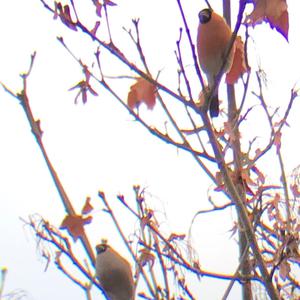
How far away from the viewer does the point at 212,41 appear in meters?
2.02

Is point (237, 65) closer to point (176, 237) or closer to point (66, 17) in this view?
point (66, 17)

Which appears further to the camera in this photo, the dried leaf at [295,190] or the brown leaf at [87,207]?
the dried leaf at [295,190]

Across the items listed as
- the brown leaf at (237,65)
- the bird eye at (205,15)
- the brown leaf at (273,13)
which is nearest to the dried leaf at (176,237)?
the brown leaf at (237,65)

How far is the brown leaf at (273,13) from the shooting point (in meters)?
1.34

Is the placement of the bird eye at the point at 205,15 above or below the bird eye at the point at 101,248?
above

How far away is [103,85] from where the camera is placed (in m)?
2.05

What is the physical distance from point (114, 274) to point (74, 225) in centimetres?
43

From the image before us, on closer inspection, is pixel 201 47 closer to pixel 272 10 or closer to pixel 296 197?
pixel 272 10

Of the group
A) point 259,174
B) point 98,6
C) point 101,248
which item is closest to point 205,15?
point 98,6

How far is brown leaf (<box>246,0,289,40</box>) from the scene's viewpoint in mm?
1341

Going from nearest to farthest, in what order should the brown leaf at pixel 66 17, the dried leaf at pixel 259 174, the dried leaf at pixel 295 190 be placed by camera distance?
the brown leaf at pixel 66 17, the dried leaf at pixel 259 174, the dried leaf at pixel 295 190

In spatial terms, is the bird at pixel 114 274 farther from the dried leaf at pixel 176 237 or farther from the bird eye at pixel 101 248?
the dried leaf at pixel 176 237

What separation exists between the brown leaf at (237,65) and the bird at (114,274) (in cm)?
66

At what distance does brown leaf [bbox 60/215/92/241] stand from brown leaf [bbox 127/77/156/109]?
61 cm
